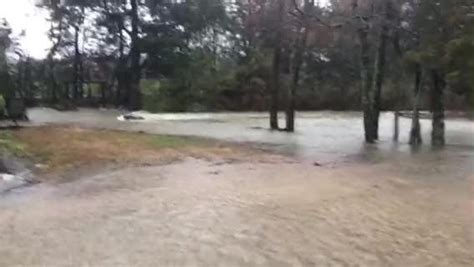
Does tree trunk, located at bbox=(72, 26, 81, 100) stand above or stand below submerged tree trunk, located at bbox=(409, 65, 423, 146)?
above

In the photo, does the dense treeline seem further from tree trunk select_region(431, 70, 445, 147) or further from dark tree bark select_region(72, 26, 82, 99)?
tree trunk select_region(431, 70, 445, 147)

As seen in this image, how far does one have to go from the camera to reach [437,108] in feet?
67.2

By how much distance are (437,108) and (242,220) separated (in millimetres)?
13371

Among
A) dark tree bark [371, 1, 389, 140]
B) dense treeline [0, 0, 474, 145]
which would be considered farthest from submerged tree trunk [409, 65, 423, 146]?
dense treeline [0, 0, 474, 145]

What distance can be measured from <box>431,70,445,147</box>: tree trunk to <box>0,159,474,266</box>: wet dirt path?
7750mm

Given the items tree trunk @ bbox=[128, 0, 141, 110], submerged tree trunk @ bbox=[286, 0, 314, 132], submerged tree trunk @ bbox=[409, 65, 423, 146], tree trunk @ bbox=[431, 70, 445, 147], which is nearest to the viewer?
tree trunk @ bbox=[431, 70, 445, 147]

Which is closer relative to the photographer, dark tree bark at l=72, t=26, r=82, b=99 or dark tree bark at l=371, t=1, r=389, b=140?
dark tree bark at l=371, t=1, r=389, b=140

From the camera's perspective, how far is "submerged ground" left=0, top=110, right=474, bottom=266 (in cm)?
678

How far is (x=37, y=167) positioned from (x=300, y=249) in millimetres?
7848

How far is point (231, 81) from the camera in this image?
41.8 m

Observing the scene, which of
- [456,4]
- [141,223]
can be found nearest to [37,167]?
[141,223]

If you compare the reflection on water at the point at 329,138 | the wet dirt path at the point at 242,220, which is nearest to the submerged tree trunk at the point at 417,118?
the reflection on water at the point at 329,138

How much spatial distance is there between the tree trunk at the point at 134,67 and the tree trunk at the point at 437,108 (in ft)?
73.1

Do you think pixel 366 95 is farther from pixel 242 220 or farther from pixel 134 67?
pixel 134 67
